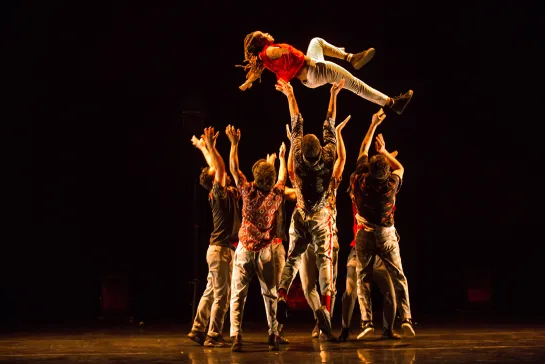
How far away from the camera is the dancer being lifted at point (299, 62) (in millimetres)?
6680

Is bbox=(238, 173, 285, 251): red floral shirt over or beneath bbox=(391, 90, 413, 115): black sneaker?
Result: beneath

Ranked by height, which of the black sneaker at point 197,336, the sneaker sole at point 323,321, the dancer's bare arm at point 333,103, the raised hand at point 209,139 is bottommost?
the black sneaker at point 197,336

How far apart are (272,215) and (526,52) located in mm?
5107

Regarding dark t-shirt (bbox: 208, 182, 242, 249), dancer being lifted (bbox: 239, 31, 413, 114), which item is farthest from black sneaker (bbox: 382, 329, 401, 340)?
dancer being lifted (bbox: 239, 31, 413, 114)

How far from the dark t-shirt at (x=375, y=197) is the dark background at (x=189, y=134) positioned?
10.3 ft

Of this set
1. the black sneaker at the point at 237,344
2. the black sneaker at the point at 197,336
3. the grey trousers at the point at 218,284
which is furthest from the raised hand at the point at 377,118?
the black sneaker at the point at 197,336

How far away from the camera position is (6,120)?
9.86m

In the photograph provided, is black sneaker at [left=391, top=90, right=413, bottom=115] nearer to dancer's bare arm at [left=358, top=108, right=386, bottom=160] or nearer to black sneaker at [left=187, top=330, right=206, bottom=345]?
dancer's bare arm at [left=358, top=108, right=386, bottom=160]

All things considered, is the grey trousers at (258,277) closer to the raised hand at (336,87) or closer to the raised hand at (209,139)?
the raised hand at (209,139)

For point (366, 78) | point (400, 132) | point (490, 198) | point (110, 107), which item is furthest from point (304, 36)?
point (490, 198)

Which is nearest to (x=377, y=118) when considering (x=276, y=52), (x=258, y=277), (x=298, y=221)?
(x=276, y=52)

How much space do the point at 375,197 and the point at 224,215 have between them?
1.28 m

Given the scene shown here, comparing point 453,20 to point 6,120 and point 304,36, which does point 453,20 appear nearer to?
point 304,36

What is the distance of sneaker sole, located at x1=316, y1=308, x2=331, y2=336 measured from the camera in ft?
21.2
